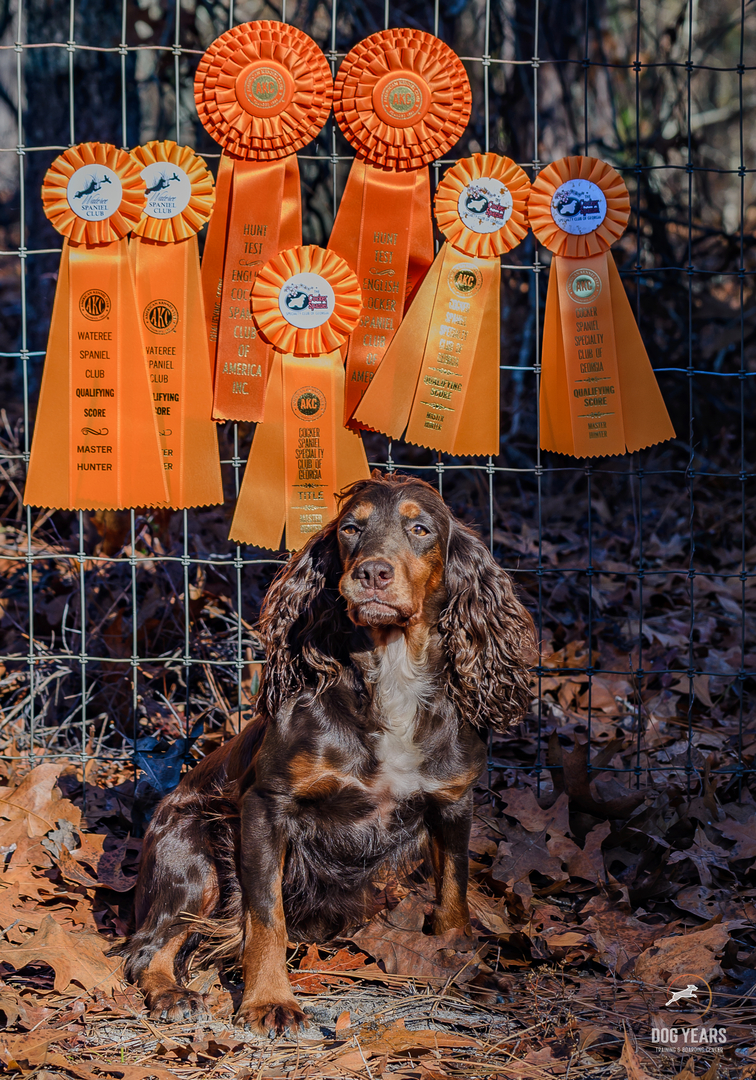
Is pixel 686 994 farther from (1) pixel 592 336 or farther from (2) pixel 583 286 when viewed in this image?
(2) pixel 583 286

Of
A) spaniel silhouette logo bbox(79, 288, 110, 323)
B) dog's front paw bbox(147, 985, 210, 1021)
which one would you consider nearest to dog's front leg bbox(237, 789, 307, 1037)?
dog's front paw bbox(147, 985, 210, 1021)

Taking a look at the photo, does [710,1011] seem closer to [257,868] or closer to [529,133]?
[257,868]

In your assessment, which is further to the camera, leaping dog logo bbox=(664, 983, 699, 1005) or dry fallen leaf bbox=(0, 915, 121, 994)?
dry fallen leaf bbox=(0, 915, 121, 994)

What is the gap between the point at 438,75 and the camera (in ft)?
11.7

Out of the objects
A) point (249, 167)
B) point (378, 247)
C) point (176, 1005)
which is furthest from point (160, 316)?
point (176, 1005)

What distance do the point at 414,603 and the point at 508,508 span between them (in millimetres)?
3999

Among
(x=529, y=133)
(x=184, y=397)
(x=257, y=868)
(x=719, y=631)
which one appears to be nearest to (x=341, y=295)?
(x=184, y=397)

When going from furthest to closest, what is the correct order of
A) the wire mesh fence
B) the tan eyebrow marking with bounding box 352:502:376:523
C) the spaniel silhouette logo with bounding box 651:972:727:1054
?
the wire mesh fence, the tan eyebrow marking with bounding box 352:502:376:523, the spaniel silhouette logo with bounding box 651:972:727:1054

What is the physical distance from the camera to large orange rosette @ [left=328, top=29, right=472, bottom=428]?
11.6ft

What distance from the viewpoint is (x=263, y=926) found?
2670mm

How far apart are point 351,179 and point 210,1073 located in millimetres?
2765

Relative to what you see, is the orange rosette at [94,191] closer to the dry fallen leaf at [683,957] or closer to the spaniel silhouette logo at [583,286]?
the spaniel silhouette logo at [583,286]

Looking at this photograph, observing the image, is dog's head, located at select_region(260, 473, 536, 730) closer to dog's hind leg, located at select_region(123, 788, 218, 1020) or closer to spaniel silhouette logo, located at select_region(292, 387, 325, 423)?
dog's hind leg, located at select_region(123, 788, 218, 1020)

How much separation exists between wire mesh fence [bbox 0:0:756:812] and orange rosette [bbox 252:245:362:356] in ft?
1.13
